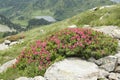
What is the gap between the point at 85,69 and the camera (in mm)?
18047

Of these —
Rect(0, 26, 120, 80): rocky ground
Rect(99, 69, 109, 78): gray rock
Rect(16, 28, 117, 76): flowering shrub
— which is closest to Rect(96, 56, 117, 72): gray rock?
Rect(0, 26, 120, 80): rocky ground

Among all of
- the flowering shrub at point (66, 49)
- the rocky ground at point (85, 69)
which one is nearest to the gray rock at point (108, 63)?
the rocky ground at point (85, 69)

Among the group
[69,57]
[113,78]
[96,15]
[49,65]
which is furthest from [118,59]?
[96,15]

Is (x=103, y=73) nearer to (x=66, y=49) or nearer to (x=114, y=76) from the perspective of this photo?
(x=114, y=76)

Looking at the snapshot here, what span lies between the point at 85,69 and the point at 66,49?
237 centimetres

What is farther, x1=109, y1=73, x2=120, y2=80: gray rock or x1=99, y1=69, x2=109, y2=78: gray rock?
x1=99, y1=69, x2=109, y2=78: gray rock

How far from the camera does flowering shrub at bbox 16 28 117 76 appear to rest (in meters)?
19.7

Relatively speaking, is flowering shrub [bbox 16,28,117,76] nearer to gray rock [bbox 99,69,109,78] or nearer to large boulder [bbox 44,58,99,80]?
large boulder [bbox 44,58,99,80]

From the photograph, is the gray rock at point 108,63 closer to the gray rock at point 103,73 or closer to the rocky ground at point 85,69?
the rocky ground at point 85,69

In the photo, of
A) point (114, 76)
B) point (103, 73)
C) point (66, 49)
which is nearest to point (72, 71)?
point (103, 73)

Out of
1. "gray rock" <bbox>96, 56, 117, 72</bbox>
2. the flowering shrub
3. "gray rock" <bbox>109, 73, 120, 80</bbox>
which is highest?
the flowering shrub

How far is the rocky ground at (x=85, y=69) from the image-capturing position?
1734 centimetres

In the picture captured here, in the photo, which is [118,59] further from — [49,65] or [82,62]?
[49,65]

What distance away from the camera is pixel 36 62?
65.6 feet
